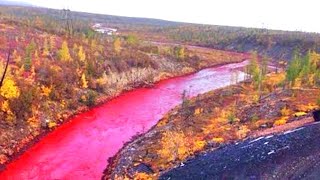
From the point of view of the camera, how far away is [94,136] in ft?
168

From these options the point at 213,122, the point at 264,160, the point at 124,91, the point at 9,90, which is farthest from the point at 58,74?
the point at 264,160

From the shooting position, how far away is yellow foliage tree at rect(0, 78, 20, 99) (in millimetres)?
49875

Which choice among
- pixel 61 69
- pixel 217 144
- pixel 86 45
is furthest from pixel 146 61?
pixel 217 144

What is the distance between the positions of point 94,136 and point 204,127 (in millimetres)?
13688

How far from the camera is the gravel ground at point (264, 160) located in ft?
90.2

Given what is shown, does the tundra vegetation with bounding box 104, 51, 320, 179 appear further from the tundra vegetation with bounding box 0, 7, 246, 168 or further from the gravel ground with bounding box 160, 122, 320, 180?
the tundra vegetation with bounding box 0, 7, 246, 168

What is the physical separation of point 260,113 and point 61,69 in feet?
109

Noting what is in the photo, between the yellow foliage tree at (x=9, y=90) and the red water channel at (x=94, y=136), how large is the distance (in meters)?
6.48

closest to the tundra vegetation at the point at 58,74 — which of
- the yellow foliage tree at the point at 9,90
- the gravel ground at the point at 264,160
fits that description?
the yellow foliage tree at the point at 9,90

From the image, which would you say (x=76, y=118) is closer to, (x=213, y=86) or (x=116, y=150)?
(x=116, y=150)

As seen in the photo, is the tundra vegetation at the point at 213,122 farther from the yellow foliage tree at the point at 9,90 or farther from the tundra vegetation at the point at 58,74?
the yellow foliage tree at the point at 9,90

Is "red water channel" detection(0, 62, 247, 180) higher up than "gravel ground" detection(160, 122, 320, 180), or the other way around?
"gravel ground" detection(160, 122, 320, 180)

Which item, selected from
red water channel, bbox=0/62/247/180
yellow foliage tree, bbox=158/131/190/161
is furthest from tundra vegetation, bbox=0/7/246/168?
yellow foliage tree, bbox=158/131/190/161

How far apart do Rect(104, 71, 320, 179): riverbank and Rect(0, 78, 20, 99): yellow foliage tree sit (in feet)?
50.1
